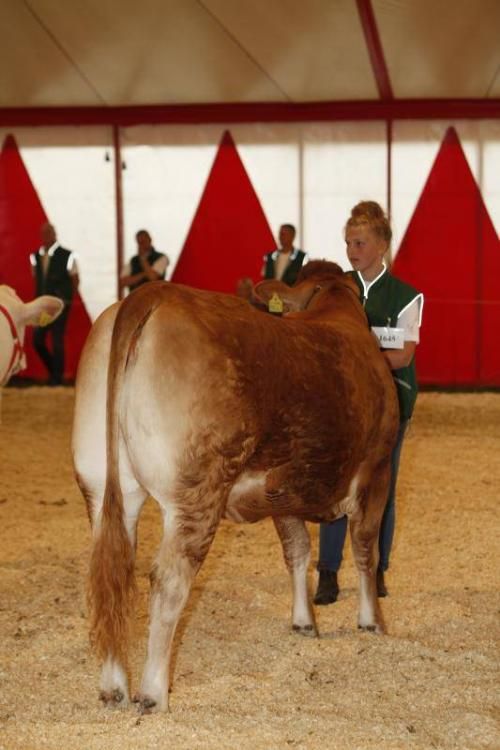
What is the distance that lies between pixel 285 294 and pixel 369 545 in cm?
102

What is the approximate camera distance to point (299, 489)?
12.3ft

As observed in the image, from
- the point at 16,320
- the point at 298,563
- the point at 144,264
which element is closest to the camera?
the point at 298,563

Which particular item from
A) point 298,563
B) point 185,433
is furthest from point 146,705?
point 298,563

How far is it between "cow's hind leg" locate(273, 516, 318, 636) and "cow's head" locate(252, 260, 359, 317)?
0.83m

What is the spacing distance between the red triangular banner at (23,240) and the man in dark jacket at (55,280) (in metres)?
0.38

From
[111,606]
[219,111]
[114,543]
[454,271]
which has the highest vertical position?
[219,111]

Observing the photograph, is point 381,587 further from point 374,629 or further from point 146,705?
point 146,705

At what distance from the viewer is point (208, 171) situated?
12.8 meters

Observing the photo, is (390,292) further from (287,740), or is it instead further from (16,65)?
(16,65)

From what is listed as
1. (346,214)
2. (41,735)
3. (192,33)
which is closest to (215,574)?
(41,735)

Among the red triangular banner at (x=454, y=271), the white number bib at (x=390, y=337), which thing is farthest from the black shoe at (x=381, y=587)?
the red triangular banner at (x=454, y=271)

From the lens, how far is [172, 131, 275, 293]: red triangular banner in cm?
1277

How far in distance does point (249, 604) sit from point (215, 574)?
49cm

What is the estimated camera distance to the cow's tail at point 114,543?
129 inches
